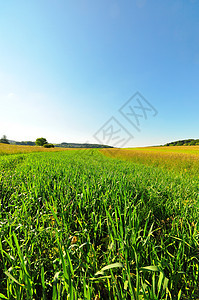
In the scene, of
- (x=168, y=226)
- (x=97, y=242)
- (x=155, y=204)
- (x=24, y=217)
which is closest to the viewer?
(x=97, y=242)

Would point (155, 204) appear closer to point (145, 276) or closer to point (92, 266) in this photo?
point (145, 276)

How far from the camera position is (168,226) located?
5.94ft

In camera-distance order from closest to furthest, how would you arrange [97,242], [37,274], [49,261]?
1. [37,274]
2. [49,261]
3. [97,242]

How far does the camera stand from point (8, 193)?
2.59m

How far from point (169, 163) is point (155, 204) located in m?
12.2

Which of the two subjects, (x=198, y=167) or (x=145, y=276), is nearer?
(x=145, y=276)

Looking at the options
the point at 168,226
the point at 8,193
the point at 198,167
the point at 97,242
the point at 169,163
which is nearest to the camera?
the point at 97,242

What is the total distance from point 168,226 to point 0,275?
6.99 feet

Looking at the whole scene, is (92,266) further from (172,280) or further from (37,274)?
(172,280)

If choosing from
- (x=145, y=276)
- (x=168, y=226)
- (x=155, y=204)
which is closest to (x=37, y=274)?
(x=145, y=276)

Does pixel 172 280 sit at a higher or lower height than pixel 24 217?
lower

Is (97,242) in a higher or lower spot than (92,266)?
lower

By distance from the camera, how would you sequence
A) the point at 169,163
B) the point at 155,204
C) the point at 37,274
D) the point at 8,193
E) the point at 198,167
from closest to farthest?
the point at 37,274, the point at 155,204, the point at 8,193, the point at 198,167, the point at 169,163

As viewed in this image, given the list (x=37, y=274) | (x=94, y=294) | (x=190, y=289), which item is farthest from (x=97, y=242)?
(x=190, y=289)
